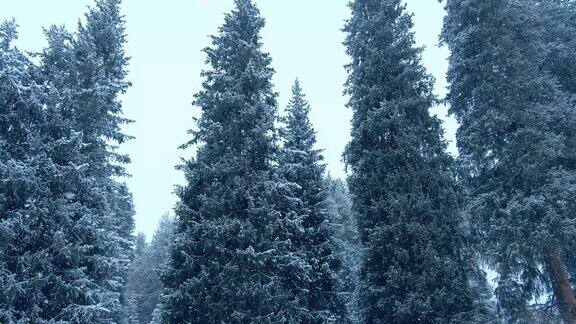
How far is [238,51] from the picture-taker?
17.8 m

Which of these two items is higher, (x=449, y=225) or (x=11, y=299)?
(x=449, y=225)

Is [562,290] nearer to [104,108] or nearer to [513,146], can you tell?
[513,146]

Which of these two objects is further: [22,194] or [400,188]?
[400,188]

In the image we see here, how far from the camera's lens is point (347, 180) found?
664 inches

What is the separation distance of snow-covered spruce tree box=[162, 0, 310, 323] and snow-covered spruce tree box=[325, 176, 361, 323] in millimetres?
3172

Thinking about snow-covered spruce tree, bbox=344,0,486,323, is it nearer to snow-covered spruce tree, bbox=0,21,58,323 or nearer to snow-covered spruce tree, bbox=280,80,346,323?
snow-covered spruce tree, bbox=280,80,346,323

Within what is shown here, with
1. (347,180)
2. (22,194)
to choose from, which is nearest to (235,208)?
(347,180)

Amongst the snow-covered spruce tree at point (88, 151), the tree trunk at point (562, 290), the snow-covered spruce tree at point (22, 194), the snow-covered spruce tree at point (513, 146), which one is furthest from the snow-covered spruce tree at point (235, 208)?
the tree trunk at point (562, 290)

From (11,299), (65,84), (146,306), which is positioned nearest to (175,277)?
(11,299)

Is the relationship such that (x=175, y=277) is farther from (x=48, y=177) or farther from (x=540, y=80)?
(x=540, y=80)

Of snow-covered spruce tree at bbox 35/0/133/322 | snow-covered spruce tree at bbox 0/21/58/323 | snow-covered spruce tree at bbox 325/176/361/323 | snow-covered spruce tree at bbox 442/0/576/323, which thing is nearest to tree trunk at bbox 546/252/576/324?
snow-covered spruce tree at bbox 442/0/576/323

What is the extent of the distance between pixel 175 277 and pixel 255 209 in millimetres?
3568

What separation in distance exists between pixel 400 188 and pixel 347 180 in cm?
228

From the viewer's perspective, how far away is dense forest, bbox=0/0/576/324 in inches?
535
